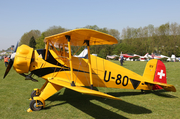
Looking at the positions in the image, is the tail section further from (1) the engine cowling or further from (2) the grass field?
(1) the engine cowling

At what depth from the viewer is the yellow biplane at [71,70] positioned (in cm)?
533

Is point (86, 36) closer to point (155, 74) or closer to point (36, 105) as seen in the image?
point (36, 105)

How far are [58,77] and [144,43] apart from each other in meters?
58.3

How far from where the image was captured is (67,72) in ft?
19.5

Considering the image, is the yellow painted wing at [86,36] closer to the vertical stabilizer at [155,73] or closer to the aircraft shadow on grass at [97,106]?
the aircraft shadow on grass at [97,106]

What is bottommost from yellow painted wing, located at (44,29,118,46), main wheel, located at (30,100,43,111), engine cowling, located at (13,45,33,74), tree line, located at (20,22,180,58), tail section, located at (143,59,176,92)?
main wheel, located at (30,100,43,111)

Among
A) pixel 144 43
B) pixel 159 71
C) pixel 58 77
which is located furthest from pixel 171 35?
pixel 58 77

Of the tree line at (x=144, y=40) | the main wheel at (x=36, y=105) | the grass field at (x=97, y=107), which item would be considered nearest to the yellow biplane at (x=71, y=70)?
the main wheel at (x=36, y=105)

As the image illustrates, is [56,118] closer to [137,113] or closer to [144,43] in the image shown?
[137,113]

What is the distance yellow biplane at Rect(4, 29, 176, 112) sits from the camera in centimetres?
533

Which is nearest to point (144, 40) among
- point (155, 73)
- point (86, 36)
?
point (155, 73)

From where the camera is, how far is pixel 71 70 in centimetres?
504

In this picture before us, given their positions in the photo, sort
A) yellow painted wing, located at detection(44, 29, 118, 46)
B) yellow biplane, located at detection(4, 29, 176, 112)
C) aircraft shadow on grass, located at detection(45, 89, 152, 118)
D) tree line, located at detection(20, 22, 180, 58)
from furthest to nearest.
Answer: tree line, located at detection(20, 22, 180, 58), yellow biplane, located at detection(4, 29, 176, 112), aircraft shadow on grass, located at detection(45, 89, 152, 118), yellow painted wing, located at detection(44, 29, 118, 46)

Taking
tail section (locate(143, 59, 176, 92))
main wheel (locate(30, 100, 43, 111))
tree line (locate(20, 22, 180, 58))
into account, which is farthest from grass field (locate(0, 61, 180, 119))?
tree line (locate(20, 22, 180, 58))
